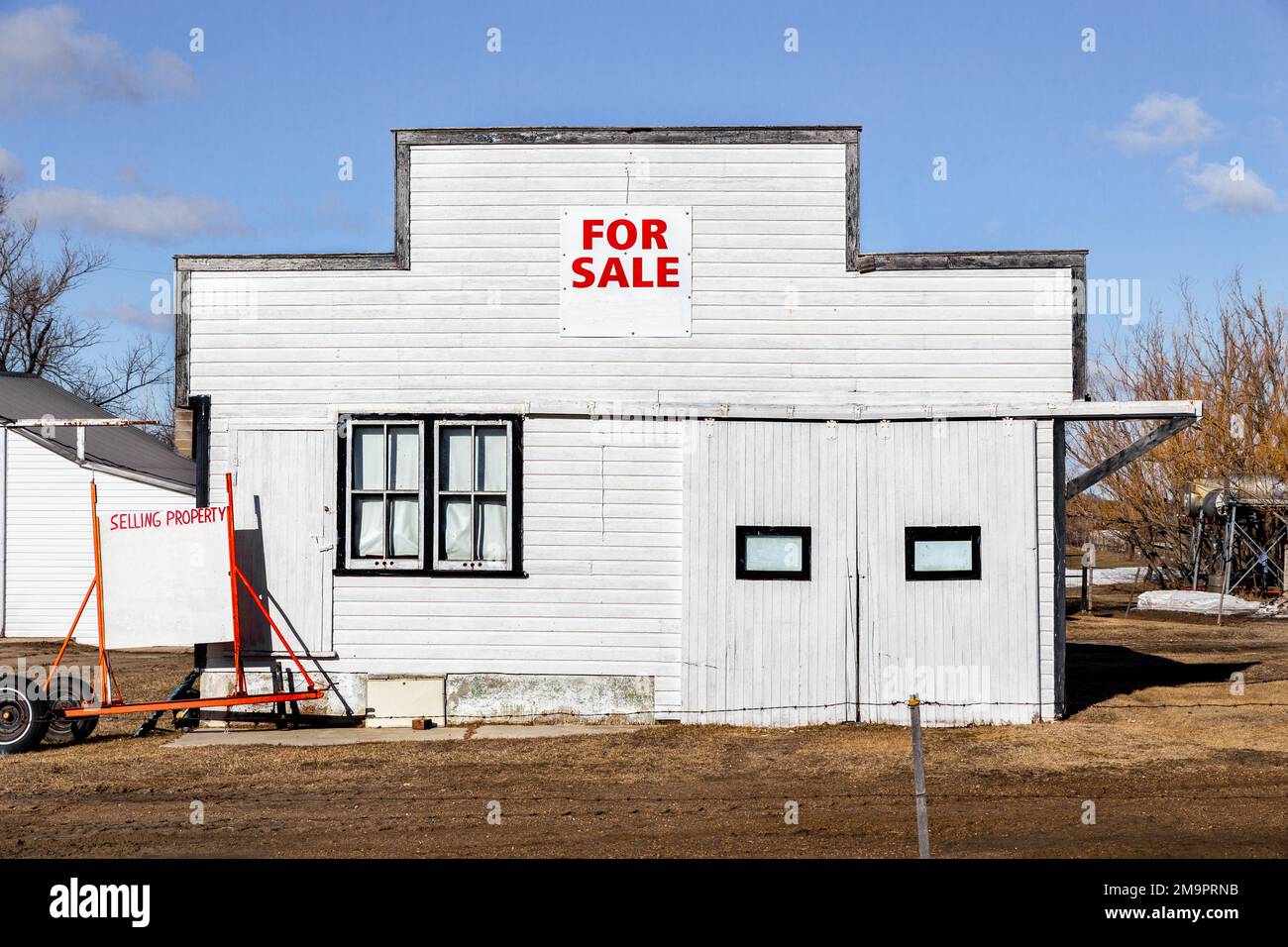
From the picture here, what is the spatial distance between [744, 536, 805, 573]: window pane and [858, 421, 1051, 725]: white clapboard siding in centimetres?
66

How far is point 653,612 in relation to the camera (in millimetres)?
13008

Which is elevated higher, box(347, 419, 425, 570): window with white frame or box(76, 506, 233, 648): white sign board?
box(347, 419, 425, 570): window with white frame

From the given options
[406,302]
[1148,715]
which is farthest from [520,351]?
[1148,715]

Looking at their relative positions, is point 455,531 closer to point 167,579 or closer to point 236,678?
point 236,678

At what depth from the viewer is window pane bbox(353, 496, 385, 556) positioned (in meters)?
13.1

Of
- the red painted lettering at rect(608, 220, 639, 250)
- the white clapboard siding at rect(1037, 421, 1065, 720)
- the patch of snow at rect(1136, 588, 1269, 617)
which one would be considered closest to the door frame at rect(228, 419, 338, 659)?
the red painted lettering at rect(608, 220, 639, 250)

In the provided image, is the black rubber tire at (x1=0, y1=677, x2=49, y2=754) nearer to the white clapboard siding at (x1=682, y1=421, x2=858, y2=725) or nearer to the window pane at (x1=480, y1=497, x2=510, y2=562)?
the window pane at (x1=480, y1=497, x2=510, y2=562)

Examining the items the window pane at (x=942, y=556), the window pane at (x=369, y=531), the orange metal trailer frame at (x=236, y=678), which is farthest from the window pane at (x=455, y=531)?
the window pane at (x=942, y=556)

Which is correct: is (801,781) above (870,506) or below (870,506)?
below

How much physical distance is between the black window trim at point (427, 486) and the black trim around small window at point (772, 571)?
2.20 meters

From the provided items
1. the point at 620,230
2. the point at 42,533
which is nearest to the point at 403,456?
the point at 620,230

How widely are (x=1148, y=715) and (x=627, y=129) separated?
8208 mm

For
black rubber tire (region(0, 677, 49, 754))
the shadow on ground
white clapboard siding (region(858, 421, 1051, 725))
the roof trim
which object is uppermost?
the roof trim
